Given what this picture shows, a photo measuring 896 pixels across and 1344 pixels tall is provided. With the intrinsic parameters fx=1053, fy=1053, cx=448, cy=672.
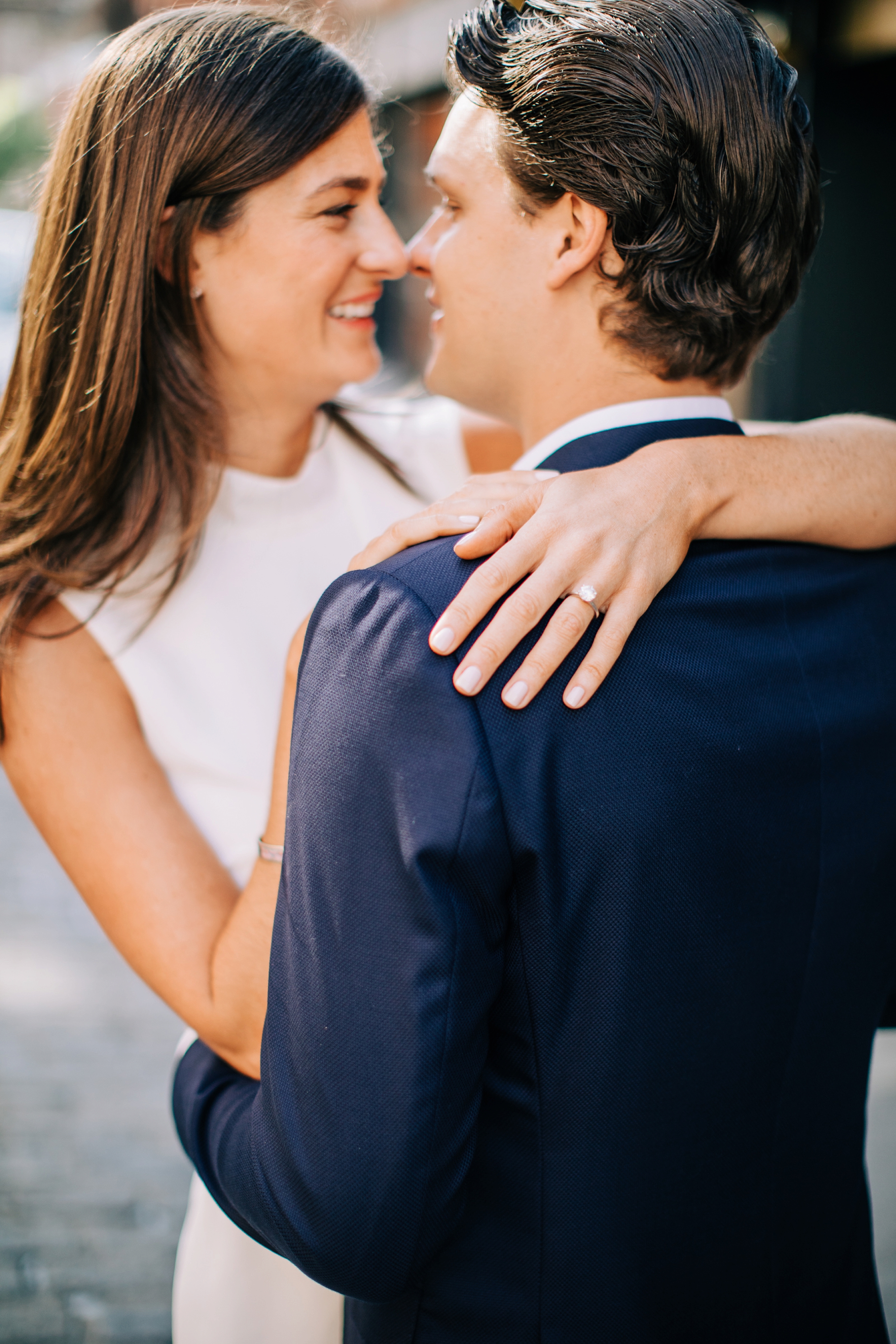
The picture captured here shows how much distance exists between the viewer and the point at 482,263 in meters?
1.50

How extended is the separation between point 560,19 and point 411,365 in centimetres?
902

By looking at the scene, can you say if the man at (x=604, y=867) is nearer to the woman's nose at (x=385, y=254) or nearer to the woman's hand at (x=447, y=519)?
the woman's hand at (x=447, y=519)

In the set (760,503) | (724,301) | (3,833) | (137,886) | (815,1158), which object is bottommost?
(3,833)

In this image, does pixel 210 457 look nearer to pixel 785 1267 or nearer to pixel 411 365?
pixel 785 1267

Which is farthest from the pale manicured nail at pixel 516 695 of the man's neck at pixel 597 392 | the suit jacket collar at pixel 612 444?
the man's neck at pixel 597 392

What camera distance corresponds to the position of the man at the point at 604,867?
3.28 ft

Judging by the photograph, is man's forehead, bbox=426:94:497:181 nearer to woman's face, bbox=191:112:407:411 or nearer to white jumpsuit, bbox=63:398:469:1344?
woman's face, bbox=191:112:407:411

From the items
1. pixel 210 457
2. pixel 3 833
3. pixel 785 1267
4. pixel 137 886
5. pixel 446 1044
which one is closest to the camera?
pixel 446 1044

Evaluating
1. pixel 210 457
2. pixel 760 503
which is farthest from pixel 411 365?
pixel 760 503

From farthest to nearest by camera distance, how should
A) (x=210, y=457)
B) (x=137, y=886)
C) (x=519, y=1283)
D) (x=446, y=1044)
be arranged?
(x=210, y=457), (x=137, y=886), (x=519, y=1283), (x=446, y=1044)

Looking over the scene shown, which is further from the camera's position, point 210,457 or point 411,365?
point 411,365

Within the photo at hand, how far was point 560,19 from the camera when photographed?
52.9 inches

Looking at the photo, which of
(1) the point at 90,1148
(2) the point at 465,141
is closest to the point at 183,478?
(2) the point at 465,141

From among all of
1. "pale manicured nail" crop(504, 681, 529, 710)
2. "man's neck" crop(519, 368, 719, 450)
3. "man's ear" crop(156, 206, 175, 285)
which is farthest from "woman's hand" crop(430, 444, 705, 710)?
"man's ear" crop(156, 206, 175, 285)
